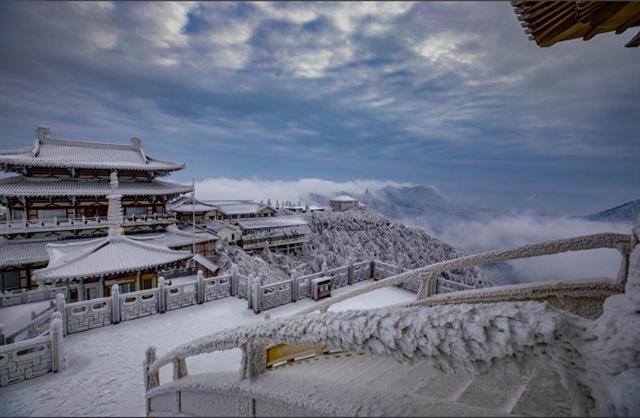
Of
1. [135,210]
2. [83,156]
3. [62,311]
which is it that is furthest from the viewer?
[135,210]

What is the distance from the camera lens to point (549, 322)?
134cm

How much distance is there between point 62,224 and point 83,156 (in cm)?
380

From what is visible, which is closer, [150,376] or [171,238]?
[150,376]

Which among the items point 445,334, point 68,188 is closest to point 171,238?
point 68,188

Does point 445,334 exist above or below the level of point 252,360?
above

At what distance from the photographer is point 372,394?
172 cm

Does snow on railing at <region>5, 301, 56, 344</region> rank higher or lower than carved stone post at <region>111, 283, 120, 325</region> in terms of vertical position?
lower

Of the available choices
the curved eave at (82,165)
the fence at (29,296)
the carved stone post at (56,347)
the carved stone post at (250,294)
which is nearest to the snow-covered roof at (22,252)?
the fence at (29,296)

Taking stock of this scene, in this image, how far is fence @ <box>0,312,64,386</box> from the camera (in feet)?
18.2

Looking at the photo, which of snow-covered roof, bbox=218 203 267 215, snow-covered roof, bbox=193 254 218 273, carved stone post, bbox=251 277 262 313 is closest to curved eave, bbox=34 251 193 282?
carved stone post, bbox=251 277 262 313

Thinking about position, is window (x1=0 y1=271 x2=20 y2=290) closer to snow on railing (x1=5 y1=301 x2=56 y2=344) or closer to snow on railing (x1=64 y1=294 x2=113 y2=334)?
snow on railing (x1=5 y1=301 x2=56 y2=344)

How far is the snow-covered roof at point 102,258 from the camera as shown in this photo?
27.0 ft

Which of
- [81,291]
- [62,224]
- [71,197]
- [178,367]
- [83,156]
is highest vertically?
[83,156]

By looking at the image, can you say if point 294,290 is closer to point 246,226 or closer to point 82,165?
point 82,165
